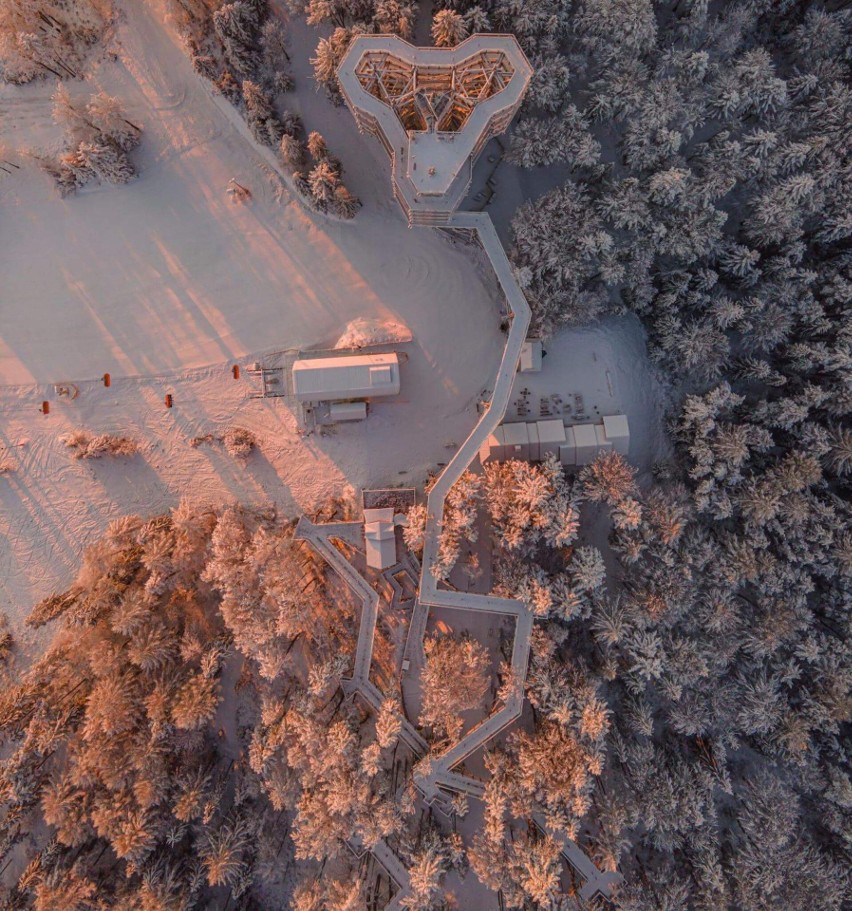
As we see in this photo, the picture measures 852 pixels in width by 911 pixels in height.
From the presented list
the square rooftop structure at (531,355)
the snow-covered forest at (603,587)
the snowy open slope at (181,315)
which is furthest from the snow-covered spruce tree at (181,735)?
the square rooftop structure at (531,355)

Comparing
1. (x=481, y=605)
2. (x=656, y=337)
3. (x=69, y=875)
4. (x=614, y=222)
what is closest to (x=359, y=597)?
(x=481, y=605)

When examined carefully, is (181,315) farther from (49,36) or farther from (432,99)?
(432,99)

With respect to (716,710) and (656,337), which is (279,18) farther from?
(716,710)

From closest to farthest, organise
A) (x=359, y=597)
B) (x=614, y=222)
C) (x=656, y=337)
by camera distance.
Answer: (x=614, y=222), (x=656, y=337), (x=359, y=597)

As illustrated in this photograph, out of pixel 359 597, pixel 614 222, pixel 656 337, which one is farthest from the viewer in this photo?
pixel 359 597

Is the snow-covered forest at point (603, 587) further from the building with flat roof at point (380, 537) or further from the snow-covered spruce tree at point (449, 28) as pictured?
the building with flat roof at point (380, 537)

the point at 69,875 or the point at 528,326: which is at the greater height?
the point at 528,326
